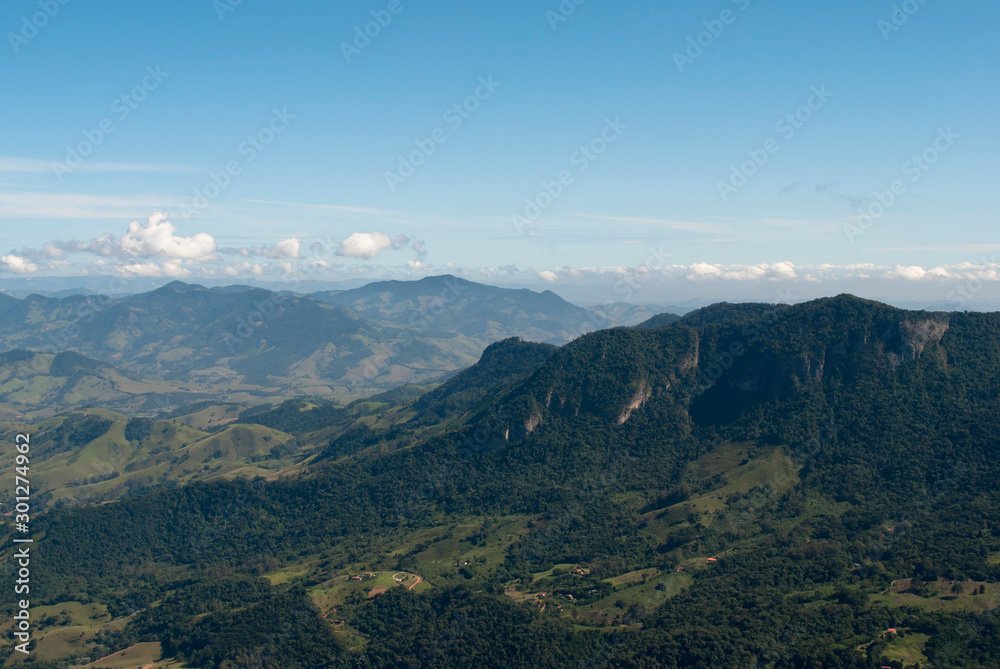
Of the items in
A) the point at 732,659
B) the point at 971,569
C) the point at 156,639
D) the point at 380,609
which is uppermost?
the point at 971,569

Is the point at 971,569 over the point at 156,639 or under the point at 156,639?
over

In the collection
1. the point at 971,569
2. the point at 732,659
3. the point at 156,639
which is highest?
the point at 971,569

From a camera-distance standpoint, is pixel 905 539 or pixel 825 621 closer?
pixel 825 621

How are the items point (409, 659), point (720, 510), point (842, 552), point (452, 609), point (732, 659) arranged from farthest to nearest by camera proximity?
point (720, 510) → point (842, 552) → point (452, 609) → point (409, 659) → point (732, 659)

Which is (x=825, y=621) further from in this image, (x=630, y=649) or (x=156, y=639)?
(x=156, y=639)

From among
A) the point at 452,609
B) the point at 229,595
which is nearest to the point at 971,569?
the point at 452,609

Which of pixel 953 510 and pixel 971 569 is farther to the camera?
pixel 953 510

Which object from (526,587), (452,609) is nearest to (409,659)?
(452,609)

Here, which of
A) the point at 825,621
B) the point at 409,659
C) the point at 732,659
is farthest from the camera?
the point at 409,659

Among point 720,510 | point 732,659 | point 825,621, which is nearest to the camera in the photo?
point 732,659

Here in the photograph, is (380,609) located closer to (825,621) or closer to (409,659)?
(409,659)
